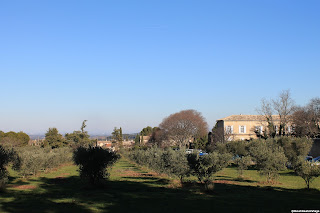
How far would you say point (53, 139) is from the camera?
74188 millimetres

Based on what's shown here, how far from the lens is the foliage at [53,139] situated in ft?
242

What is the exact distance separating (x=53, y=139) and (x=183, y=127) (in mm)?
31910

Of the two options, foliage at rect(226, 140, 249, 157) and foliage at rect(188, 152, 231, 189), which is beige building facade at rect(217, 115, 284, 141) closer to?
Result: foliage at rect(226, 140, 249, 157)

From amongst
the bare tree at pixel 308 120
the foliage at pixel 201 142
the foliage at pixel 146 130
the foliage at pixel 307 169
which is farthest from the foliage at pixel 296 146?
the foliage at pixel 146 130

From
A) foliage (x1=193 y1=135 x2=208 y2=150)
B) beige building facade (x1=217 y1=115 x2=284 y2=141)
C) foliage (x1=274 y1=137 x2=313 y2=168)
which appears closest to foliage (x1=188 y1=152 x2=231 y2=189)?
foliage (x1=274 y1=137 x2=313 y2=168)

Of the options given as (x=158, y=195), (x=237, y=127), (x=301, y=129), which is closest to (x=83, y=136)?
(x=237, y=127)

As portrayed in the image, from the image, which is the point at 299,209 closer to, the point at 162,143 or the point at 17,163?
the point at 17,163

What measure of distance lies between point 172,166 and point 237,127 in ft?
201

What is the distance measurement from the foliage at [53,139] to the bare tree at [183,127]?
2638 centimetres

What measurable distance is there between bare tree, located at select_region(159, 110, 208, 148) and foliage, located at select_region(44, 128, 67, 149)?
26.4m

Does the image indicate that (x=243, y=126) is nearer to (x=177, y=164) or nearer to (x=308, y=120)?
(x=308, y=120)

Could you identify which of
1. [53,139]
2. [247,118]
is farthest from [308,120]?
[53,139]

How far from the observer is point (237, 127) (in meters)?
80.9

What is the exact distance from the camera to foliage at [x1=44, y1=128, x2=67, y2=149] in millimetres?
73875
